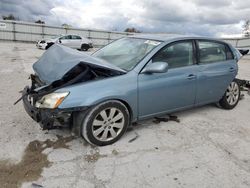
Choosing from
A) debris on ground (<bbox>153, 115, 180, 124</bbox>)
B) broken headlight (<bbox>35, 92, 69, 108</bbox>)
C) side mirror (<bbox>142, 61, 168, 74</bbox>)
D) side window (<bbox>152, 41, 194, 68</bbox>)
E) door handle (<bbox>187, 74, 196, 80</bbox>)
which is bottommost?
debris on ground (<bbox>153, 115, 180, 124</bbox>)

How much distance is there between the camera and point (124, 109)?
10.2 ft

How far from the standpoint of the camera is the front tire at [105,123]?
2.88m

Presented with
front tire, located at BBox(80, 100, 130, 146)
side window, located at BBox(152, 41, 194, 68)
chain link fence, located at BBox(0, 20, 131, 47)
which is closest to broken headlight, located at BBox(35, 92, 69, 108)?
front tire, located at BBox(80, 100, 130, 146)

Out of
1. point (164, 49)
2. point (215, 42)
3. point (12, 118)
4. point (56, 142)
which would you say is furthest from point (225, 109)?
point (12, 118)

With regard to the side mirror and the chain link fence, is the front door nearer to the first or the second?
the side mirror

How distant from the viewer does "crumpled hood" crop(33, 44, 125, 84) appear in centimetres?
289

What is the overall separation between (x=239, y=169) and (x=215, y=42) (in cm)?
243

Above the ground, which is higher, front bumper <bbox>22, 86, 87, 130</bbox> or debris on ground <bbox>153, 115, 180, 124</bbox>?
front bumper <bbox>22, 86, 87, 130</bbox>

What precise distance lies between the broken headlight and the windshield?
1.00 metres

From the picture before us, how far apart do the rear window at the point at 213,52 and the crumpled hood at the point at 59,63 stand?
1625 mm

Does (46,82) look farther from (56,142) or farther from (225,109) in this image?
(225,109)

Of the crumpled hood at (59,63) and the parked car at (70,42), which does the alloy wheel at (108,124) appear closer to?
the crumpled hood at (59,63)

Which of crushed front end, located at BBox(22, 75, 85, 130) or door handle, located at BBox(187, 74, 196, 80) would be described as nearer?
crushed front end, located at BBox(22, 75, 85, 130)

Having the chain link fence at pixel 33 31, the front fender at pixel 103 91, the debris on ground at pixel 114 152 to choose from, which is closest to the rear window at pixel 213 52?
the front fender at pixel 103 91
